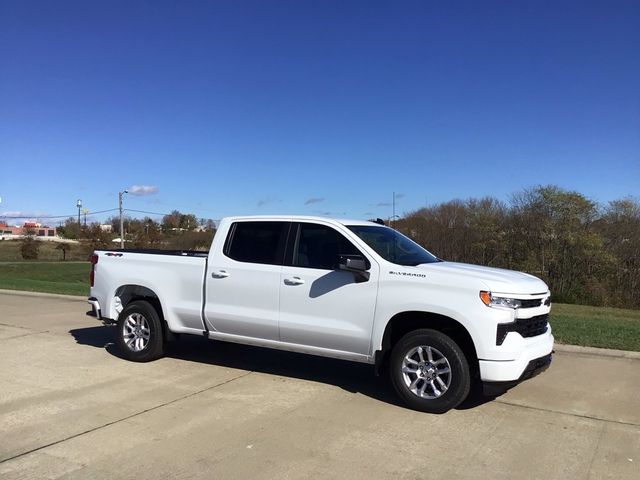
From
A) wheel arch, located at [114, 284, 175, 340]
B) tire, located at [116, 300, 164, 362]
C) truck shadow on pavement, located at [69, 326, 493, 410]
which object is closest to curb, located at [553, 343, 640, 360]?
truck shadow on pavement, located at [69, 326, 493, 410]

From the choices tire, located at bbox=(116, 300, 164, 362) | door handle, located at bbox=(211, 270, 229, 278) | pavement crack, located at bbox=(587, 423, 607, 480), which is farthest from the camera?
tire, located at bbox=(116, 300, 164, 362)

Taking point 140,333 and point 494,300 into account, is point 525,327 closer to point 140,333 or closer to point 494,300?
point 494,300

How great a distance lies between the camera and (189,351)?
822 centimetres

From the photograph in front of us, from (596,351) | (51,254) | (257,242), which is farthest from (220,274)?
(51,254)

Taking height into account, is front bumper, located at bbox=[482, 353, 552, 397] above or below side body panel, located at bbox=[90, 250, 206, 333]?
below

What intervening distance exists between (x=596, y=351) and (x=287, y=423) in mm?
5313

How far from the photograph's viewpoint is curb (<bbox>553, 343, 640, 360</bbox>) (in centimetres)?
795

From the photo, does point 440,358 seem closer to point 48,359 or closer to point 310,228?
point 310,228

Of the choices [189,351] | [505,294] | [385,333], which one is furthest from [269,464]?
[189,351]

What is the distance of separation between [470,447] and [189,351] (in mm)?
4822

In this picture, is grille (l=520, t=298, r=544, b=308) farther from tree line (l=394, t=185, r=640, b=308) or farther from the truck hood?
tree line (l=394, t=185, r=640, b=308)

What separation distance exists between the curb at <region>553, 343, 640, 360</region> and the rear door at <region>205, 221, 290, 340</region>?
4.66 metres

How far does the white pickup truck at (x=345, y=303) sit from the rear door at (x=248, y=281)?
0.04 ft

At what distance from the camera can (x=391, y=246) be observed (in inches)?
253
